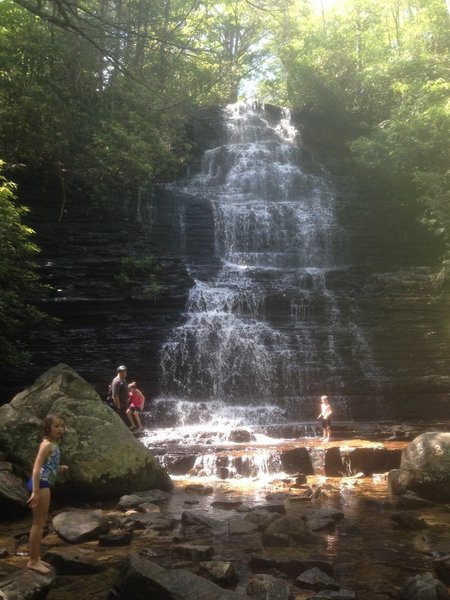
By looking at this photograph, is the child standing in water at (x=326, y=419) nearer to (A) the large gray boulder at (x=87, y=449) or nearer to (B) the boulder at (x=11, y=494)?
(A) the large gray boulder at (x=87, y=449)

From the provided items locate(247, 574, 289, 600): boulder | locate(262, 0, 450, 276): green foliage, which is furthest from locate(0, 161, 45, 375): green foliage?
locate(262, 0, 450, 276): green foliage

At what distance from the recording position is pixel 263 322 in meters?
18.0

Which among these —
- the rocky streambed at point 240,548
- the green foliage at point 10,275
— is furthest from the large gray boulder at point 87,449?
the green foliage at point 10,275

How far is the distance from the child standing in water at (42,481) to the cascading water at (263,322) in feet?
26.2

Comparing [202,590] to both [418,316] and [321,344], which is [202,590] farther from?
[418,316]

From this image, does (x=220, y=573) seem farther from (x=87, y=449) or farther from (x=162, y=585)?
(x=87, y=449)

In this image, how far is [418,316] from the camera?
60.4 feet

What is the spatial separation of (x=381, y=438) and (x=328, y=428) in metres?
1.47

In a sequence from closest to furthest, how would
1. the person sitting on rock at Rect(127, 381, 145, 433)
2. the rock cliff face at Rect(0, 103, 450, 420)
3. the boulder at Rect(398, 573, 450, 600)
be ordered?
the boulder at Rect(398, 573, 450, 600)
the person sitting on rock at Rect(127, 381, 145, 433)
the rock cliff face at Rect(0, 103, 450, 420)

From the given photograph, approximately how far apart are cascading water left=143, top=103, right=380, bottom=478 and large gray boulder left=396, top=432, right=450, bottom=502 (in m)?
5.12

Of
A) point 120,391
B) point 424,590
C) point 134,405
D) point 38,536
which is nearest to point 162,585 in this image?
point 38,536

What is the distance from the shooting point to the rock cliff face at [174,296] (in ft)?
53.6

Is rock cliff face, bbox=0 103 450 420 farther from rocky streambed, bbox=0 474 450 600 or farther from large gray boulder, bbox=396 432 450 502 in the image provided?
rocky streambed, bbox=0 474 450 600

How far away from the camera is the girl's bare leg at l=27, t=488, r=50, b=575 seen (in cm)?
478
